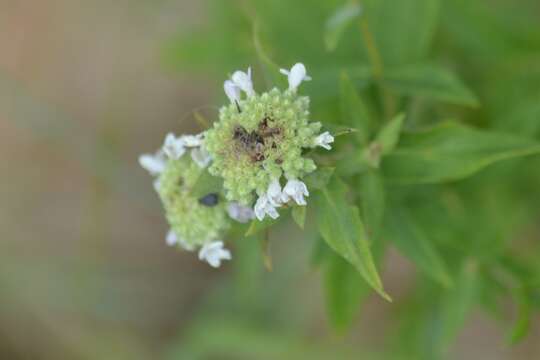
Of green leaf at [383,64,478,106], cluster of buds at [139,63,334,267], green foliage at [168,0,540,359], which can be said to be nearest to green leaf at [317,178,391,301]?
green foliage at [168,0,540,359]

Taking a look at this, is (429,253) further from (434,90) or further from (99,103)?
(99,103)

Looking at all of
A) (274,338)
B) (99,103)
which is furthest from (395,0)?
(99,103)

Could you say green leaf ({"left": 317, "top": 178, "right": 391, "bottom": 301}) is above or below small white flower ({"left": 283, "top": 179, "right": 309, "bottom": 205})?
below

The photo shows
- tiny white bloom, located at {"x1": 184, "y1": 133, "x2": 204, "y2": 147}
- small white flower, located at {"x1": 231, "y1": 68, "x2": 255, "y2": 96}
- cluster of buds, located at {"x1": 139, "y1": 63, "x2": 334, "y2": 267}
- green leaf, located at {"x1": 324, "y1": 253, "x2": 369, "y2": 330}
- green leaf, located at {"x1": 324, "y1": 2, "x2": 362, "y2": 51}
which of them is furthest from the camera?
green leaf, located at {"x1": 324, "y1": 253, "x2": 369, "y2": 330}

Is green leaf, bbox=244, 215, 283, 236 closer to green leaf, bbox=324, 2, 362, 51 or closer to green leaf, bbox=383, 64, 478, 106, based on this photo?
green leaf, bbox=324, 2, 362, 51

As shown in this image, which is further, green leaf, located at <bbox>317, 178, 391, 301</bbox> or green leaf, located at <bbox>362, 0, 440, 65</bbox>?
green leaf, located at <bbox>362, 0, 440, 65</bbox>
